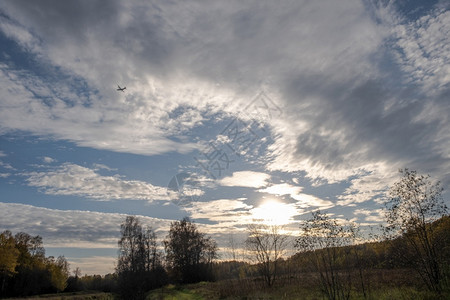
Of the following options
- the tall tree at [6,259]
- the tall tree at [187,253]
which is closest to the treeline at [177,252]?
the tall tree at [187,253]

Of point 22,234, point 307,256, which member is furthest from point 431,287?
point 22,234

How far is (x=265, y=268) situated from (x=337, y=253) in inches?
570

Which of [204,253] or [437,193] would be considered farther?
[204,253]

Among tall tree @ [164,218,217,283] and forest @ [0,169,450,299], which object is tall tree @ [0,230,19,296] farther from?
tall tree @ [164,218,217,283]

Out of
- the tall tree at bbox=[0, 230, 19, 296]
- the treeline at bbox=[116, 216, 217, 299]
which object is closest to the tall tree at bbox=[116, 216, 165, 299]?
the treeline at bbox=[116, 216, 217, 299]

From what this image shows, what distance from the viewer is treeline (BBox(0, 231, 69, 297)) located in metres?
45.2

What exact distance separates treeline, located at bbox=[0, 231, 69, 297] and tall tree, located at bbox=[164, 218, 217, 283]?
2510 cm

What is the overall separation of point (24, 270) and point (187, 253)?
1224 inches

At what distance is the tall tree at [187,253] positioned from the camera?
46594mm

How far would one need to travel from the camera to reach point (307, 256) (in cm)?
1266

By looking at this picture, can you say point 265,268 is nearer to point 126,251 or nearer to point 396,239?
point 396,239

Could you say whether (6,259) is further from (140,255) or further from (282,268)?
(282,268)

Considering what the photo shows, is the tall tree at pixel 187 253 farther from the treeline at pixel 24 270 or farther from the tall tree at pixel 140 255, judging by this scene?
the treeline at pixel 24 270

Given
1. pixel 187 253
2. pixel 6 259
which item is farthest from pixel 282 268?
pixel 6 259
